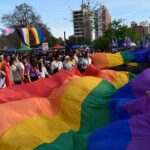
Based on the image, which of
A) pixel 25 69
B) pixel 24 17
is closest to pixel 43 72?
pixel 25 69

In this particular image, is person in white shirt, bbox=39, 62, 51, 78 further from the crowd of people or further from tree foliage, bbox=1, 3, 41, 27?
tree foliage, bbox=1, 3, 41, 27

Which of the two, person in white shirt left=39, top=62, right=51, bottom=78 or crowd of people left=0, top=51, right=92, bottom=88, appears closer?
crowd of people left=0, top=51, right=92, bottom=88

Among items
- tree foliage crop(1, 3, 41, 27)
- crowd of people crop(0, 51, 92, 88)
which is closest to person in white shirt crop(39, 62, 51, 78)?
crowd of people crop(0, 51, 92, 88)

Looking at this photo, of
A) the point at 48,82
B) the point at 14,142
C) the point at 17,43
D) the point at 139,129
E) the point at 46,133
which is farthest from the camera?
the point at 17,43

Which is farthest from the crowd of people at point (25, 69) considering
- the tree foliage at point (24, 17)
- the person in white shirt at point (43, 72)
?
the tree foliage at point (24, 17)

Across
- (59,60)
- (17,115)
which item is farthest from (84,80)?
(59,60)

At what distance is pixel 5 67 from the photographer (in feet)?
39.3

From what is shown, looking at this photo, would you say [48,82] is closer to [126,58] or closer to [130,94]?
[130,94]

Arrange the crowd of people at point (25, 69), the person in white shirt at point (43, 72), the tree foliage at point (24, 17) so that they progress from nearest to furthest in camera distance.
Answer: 1. the crowd of people at point (25, 69)
2. the person in white shirt at point (43, 72)
3. the tree foliage at point (24, 17)

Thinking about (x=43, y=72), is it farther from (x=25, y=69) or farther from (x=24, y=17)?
(x=24, y=17)

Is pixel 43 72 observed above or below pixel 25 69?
below

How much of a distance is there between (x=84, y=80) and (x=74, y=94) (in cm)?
75

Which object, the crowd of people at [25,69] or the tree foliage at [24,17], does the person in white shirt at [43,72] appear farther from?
the tree foliage at [24,17]

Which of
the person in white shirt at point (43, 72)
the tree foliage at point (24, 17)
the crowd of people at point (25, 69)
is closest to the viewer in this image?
the crowd of people at point (25, 69)
